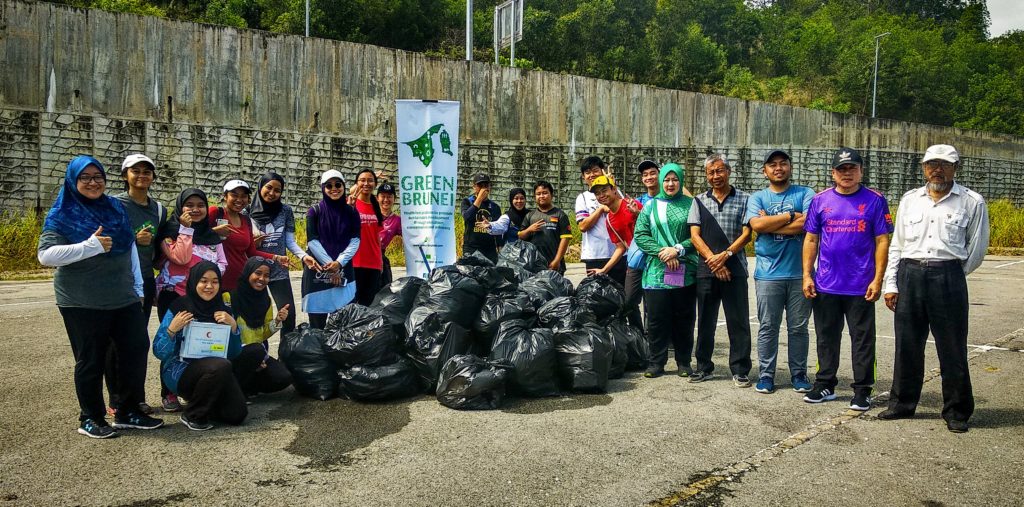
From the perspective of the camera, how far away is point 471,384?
550 centimetres

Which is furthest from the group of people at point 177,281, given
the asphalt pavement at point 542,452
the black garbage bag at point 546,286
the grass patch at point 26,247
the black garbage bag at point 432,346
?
the grass patch at point 26,247

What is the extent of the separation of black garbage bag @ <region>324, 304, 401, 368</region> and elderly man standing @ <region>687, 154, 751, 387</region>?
2349mm

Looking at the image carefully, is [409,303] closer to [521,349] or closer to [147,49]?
[521,349]

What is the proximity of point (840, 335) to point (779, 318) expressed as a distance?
457mm

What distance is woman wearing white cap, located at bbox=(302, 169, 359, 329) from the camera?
684cm

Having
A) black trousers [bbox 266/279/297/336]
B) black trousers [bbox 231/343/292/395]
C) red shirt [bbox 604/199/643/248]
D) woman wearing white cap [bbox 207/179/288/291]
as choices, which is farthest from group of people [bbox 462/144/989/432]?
woman wearing white cap [bbox 207/179/288/291]

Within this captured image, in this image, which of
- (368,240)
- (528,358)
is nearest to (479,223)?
(368,240)

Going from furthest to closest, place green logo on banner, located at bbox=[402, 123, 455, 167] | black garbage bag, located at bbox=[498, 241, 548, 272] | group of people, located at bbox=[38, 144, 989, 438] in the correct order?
green logo on banner, located at bbox=[402, 123, 455, 167] < black garbage bag, located at bbox=[498, 241, 548, 272] < group of people, located at bbox=[38, 144, 989, 438]

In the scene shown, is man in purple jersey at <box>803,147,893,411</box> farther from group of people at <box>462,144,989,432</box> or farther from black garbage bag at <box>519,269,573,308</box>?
black garbage bag at <box>519,269,573,308</box>

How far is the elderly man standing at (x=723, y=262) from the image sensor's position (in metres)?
6.21

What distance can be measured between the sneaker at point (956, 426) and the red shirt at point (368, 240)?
4.66m

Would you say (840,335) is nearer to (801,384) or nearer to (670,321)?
A: (801,384)

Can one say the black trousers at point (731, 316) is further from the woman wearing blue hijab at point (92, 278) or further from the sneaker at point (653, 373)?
the woman wearing blue hijab at point (92, 278)

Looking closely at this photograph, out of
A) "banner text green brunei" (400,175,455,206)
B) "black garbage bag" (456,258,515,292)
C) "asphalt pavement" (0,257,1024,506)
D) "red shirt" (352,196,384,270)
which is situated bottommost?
"asphalt pavement" (0,257,1024,506)
